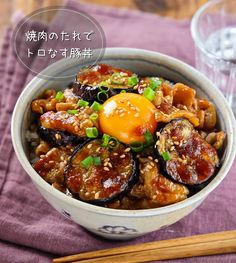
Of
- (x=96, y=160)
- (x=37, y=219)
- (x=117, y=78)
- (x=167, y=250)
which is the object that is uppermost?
(x=117, y=78)

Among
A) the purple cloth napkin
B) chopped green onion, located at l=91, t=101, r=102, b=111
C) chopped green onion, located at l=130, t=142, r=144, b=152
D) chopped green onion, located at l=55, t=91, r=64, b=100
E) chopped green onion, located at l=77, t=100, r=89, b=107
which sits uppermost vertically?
chopped green onion, located at l=91, t=101, r=102, b=111

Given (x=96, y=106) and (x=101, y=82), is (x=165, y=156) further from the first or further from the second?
(x=101, y=82)

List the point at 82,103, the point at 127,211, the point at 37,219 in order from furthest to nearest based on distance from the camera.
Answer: the point at 37,219 → the point at 82,103 → the point at 127,211

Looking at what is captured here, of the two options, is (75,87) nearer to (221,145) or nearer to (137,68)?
(137,68)

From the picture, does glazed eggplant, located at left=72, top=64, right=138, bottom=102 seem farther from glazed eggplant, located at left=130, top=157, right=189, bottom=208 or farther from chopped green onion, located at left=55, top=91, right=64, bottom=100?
glazed eggplant, located at left=130, top=157, right=189, bottom=208

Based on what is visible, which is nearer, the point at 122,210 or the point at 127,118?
the point at 122,210

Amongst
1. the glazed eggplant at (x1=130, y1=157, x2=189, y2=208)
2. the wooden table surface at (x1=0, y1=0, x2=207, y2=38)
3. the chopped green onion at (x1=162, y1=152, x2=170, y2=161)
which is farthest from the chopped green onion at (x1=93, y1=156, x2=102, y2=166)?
the wooden table surface at (x1=0, y1=0, x2=207, y2=38)

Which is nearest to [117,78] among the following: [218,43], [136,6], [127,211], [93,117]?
[93,117]
